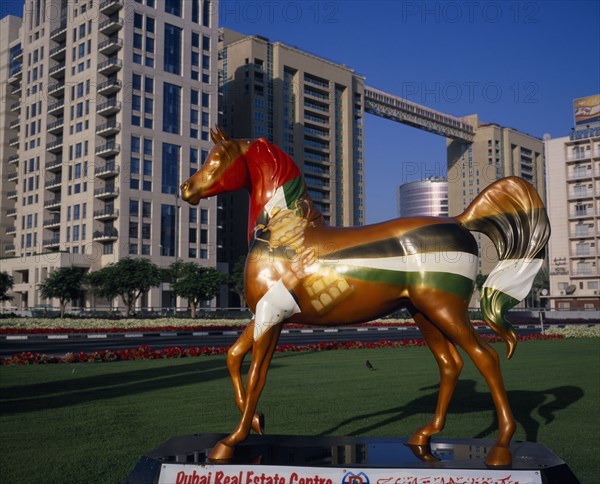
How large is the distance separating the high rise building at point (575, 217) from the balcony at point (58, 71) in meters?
61.2

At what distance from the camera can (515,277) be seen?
14.7 feet

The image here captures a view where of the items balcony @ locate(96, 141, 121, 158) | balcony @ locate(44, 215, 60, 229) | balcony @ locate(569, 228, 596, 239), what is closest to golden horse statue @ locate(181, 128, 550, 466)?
balcony @ locate(96, 141, 121, 158)

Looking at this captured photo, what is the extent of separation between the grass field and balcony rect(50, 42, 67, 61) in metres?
65.6

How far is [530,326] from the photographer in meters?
38.3

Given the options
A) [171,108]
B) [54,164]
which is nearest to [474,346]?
[171,108]

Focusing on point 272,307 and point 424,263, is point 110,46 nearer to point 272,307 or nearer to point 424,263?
point 272,307

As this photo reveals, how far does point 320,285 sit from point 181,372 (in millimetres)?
10398

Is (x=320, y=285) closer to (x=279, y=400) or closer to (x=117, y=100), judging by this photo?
(x=279, y=400)

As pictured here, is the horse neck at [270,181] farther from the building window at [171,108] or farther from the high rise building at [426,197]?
the high rise building at [426,197]

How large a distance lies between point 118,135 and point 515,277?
211 feet

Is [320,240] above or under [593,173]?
under

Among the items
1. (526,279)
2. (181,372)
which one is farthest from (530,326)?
(526,279)

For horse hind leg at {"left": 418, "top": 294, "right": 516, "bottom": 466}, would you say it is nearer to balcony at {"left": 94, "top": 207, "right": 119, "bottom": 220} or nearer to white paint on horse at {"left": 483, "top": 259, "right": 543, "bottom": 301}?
white paint on horse at {"left": 483, "top": 259, "right": 543, "bottom": 301}

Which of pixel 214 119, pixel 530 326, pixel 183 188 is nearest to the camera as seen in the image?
pixel 183 188
